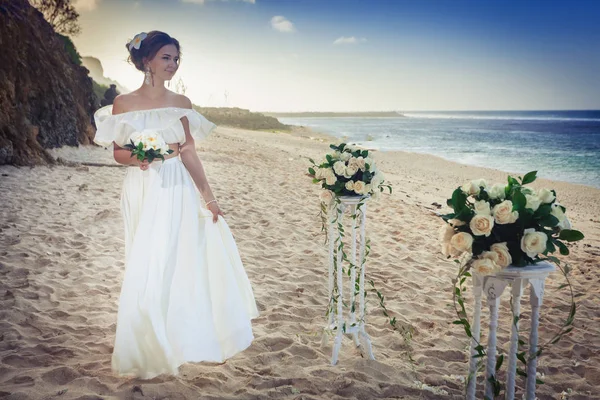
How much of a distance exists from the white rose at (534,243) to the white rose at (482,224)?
14 cm

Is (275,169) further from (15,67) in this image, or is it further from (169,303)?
(169,303)

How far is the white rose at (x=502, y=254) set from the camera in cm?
189

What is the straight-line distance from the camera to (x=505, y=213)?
191 centimetres

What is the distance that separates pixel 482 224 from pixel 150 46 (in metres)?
2.39

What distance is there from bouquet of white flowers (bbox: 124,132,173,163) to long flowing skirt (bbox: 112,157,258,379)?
0.76 ft

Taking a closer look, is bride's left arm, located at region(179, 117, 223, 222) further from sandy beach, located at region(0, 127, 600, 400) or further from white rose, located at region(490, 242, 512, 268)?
white rose, located at region(490, 242, 512, 268)

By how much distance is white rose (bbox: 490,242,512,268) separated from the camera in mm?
1891

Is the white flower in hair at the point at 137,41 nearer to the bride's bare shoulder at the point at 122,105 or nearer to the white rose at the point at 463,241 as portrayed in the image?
the bride's bare shoulder at the point at 122,105

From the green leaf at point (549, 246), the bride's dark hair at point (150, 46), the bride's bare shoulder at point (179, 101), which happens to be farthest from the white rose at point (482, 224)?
the bride's dark hair at point (150, 46)

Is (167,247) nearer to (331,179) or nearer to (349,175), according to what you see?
(331,179)

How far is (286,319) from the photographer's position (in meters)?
4.07

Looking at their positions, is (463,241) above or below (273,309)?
above

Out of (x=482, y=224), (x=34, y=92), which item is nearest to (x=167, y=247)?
(x=482, y=224)

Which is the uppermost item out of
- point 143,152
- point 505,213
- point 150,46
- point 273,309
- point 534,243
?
point 150,46
